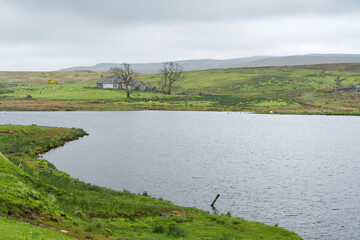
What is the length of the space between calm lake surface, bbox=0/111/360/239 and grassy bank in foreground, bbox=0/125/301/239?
4.43 metres

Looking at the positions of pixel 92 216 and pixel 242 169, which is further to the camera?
pixel 242 169

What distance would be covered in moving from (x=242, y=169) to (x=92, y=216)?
27233 millimetres

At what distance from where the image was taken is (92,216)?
2391 cm

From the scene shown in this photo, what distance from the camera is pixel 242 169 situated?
4791 cm

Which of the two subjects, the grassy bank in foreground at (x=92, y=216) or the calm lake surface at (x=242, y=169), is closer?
the grassy bank in foreground at (x=92, y=216)

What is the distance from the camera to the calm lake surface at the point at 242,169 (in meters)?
31.7

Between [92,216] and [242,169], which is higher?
[92,216]

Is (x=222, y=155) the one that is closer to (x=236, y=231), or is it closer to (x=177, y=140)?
(x=177, y=140)

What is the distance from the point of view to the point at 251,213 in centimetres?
3106

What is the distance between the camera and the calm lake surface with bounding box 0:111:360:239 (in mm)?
31734

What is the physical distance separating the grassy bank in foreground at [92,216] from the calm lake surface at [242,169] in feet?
14.5

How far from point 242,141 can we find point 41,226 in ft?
194

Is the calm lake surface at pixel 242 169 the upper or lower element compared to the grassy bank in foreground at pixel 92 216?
lower

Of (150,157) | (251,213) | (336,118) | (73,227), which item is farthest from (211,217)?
(336,118)
